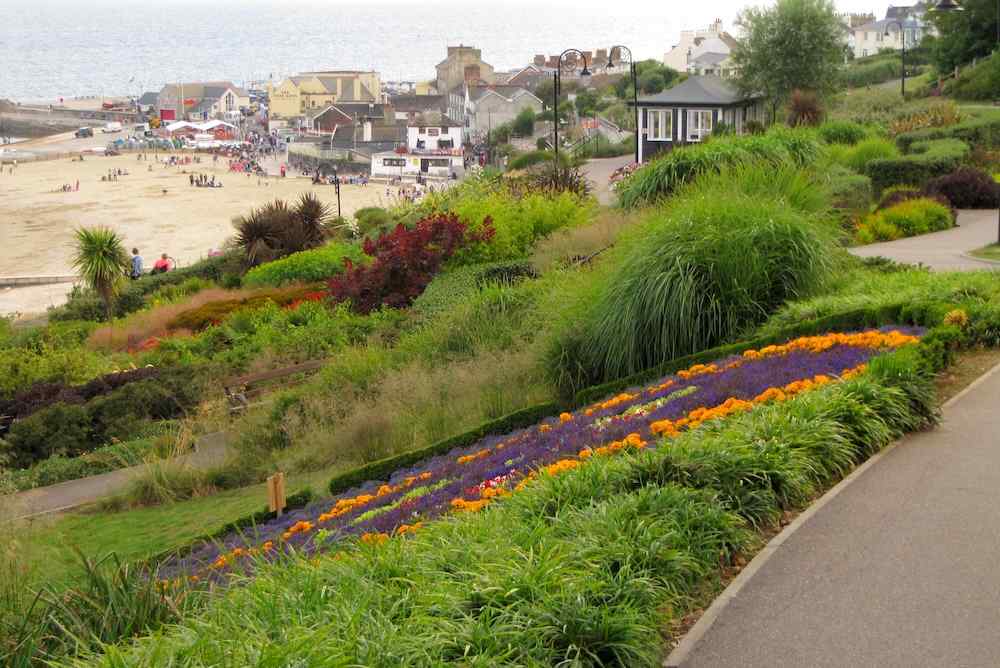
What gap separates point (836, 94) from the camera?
5222 centimetres

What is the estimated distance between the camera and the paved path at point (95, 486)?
48.5 ft

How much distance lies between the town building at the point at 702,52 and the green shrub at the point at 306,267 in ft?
269

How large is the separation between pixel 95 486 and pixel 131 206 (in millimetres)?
61146

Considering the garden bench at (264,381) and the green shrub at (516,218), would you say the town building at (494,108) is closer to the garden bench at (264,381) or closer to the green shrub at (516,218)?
the green shrub at (516,218)

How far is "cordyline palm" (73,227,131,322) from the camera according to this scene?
1190 inches

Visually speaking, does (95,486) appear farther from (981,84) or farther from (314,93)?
(314,93)

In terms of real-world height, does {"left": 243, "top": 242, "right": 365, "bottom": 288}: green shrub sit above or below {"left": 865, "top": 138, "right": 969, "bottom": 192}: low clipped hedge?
below

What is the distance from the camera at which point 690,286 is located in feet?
47.8

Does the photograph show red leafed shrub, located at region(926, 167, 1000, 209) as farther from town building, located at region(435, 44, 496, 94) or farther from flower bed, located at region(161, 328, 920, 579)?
town building, located at region(435, 44, 496, 94)

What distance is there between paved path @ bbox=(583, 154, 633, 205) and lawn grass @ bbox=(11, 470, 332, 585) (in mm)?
20036

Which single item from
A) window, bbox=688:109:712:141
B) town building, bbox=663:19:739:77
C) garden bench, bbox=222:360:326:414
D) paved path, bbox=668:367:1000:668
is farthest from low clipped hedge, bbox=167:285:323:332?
town building, bbox=663:19:739:77

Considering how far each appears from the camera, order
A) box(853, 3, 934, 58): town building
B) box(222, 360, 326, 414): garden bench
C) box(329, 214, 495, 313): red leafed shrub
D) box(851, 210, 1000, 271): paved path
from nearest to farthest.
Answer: box(851, 210, 1000, 271): paved path, box(222, 360, 326, 414): garden bench, box(329, 214, 495, 313): red leafed shrub, box(853, 3, 934, 58): town building

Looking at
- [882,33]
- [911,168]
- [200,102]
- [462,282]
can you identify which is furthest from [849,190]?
[200,102]

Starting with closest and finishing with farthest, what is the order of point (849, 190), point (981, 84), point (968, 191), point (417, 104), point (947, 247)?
point (947, 247)
point (849, 190)
point (968, 191)
point (981, 84)
point (417, 104)
